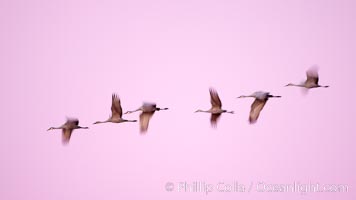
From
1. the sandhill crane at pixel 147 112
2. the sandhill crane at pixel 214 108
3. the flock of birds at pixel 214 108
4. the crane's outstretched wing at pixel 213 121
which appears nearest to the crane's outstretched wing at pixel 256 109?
the flock of birds at pixel 214 108

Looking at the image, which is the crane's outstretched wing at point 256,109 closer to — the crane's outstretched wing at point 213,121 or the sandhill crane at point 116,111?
the crane's outstretched wing at point 213,121

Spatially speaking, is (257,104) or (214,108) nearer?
(257,104)

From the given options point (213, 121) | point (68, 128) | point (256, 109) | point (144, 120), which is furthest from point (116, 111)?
point (256, 109)

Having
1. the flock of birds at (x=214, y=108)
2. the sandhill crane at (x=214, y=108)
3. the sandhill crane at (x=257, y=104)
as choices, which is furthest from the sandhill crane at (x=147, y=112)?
the sandhill crane at (x=257, y=104)

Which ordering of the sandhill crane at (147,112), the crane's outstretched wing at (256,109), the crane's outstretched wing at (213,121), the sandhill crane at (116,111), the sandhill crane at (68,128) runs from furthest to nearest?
1. the sandhill crane at (68,128)
2. the crane's outstretched wing at (213,121)
3. the sandhill crane at (147,112)
4. the sandhill crane at (116,111)
5. the crane's outstretched wing at (256,109)

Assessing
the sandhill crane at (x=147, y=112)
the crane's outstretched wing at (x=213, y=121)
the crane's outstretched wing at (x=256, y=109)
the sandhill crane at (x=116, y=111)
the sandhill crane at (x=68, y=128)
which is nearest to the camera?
the crane's outstretched wing at (x=256, y=109)

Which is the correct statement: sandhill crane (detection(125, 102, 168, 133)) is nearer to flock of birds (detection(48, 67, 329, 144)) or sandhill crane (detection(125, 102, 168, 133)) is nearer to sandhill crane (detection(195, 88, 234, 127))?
flock of birds (detection(48, 67, 329, 144))

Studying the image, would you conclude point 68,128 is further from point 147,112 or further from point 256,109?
point 256,109

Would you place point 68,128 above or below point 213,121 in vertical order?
below

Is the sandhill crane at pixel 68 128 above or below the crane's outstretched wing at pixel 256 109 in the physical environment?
below

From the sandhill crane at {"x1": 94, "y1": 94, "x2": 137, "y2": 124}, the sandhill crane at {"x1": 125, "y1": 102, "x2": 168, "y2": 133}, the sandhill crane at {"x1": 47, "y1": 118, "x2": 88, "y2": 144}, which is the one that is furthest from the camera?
the sandhill crane at {"x1": 47, "y1": 118, "x2": 88, "y2": 144}

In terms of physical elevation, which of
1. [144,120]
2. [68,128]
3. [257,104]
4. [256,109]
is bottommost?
[68,128]

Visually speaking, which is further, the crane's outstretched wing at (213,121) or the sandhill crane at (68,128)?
the sandhill crane at (68,128)

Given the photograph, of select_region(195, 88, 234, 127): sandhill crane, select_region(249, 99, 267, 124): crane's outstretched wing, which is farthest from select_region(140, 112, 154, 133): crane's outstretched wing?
select_region(249, 99, 267, 124): crane's outstretched wing
